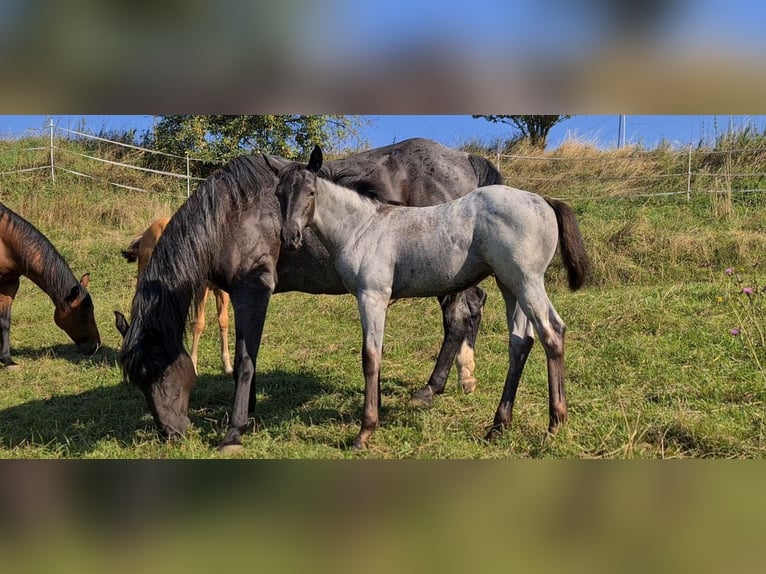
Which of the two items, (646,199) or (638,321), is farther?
(646,199)

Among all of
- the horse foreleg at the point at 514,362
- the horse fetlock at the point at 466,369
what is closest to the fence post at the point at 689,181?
the horse fetlock at the point at 466,369

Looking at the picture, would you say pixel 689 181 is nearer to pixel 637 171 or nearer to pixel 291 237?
pixel 637 171

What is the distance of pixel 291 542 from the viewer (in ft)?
2.89

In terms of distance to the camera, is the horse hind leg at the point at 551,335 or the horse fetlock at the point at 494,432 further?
the horse fetlock at the point at 494,432

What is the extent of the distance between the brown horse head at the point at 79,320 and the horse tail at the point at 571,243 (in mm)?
6508

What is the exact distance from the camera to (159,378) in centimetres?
450

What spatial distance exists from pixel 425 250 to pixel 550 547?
323 cm

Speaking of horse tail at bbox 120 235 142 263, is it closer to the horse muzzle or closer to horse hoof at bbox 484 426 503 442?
the horse muzzle

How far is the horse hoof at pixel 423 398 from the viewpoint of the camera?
518 cm

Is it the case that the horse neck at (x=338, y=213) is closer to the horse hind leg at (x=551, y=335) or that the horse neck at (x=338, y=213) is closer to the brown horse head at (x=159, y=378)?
the horse hind leg at (x=551, y=335)

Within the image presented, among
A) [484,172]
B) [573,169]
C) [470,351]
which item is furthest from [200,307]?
[573,169]
